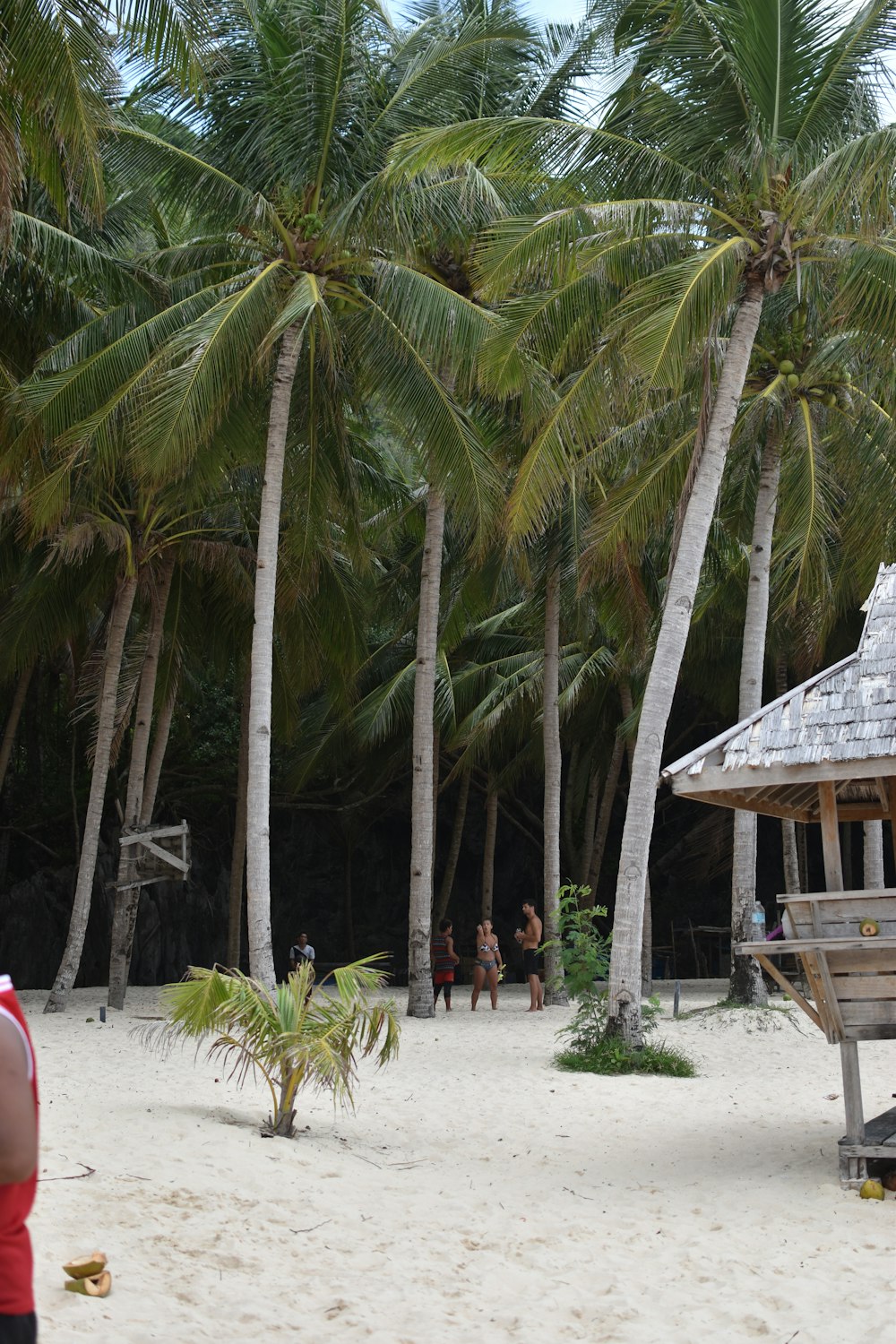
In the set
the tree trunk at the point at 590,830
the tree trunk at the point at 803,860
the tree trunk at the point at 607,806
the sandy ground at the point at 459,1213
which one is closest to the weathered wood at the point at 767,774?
the sandy ground at the point at 459,1213

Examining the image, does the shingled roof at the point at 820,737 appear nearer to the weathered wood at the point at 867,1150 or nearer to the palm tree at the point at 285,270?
the weathered wood at the point at 867,1150

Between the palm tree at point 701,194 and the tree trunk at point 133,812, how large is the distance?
6.23 metres

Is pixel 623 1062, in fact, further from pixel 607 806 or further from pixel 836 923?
pixel 607 806

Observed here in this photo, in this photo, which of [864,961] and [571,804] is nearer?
[864,961]

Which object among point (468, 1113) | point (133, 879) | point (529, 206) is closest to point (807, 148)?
point (529, 206)

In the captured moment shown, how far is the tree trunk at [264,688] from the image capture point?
11992 mm

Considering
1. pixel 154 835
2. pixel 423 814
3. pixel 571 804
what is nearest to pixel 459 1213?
pixel 423 814

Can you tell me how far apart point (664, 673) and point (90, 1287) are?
7.80 meters

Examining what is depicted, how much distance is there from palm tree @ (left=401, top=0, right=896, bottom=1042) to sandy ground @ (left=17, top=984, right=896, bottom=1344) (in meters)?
2.32

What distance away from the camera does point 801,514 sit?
47.4 feet

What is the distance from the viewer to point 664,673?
1162cm

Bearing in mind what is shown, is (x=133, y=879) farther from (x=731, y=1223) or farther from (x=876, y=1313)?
(x=876, y=1313)

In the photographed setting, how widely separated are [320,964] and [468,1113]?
60.9 feet

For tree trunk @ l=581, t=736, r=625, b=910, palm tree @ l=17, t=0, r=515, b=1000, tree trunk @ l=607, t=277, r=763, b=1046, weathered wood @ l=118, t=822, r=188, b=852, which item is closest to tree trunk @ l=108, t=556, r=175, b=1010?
weathered wood @ l=118, t=822, r=188, b=852
